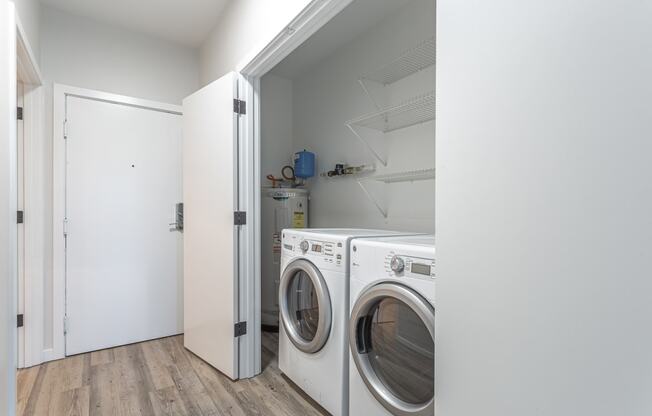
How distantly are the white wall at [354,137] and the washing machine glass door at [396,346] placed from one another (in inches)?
35.2

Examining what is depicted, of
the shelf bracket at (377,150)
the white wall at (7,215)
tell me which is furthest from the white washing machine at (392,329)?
the white wall at (7,215)

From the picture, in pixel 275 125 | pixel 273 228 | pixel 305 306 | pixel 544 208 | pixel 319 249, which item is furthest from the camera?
pixel 275 125

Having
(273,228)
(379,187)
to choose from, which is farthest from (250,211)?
(379,187)

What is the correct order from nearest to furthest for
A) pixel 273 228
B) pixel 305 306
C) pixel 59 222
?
pixel 305 306 < pixel 59 222 < pixel 273 228

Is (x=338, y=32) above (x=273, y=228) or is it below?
above

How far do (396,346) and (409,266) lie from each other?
1.20 ft

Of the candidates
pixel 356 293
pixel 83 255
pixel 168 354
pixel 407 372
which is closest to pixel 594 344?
pixel 407 372

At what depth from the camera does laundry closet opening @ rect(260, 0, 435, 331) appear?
211 centimetres

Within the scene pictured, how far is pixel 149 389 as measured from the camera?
6.41 feet

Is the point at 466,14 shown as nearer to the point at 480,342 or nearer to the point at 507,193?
the point at 507,193

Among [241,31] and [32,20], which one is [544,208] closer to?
[241,31]

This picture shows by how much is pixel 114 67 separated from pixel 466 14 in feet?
9.48

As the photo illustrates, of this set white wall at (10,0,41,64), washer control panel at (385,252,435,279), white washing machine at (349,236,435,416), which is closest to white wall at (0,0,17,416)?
white wall at (10,0,41,64)

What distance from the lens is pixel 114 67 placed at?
2615mm
